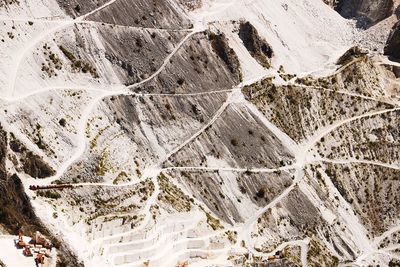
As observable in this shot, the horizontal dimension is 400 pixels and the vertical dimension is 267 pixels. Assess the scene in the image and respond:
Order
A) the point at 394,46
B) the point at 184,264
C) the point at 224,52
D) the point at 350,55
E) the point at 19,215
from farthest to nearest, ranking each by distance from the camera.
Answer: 1. the point at 394,46
2. the point at 350,55
3. the point at 224,52
4. the point at 184,264
5. the point at 19,215

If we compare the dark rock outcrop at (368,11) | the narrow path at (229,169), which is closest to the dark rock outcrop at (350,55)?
the dark rock outcrop at (368,11)

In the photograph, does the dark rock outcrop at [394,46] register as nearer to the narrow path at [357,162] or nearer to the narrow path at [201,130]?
the narrow path at [357,162]

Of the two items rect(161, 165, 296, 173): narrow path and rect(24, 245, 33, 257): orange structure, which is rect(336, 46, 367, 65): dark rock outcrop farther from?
rect(24, 245, 33, 257): orange structure

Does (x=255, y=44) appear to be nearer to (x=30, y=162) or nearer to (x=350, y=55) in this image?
(x=350, y=55)

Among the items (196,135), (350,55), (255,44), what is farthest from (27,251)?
(350,55)

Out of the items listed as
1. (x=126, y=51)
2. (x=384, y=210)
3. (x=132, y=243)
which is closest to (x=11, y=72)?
(x=126, y=51)

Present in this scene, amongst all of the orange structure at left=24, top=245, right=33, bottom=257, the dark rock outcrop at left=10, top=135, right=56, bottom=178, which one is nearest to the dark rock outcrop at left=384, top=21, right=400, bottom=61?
the dark rock outcrop at left=10, top=135, right=56, bottom=178

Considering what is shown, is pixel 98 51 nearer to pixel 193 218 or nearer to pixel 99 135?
pixel 99 135
